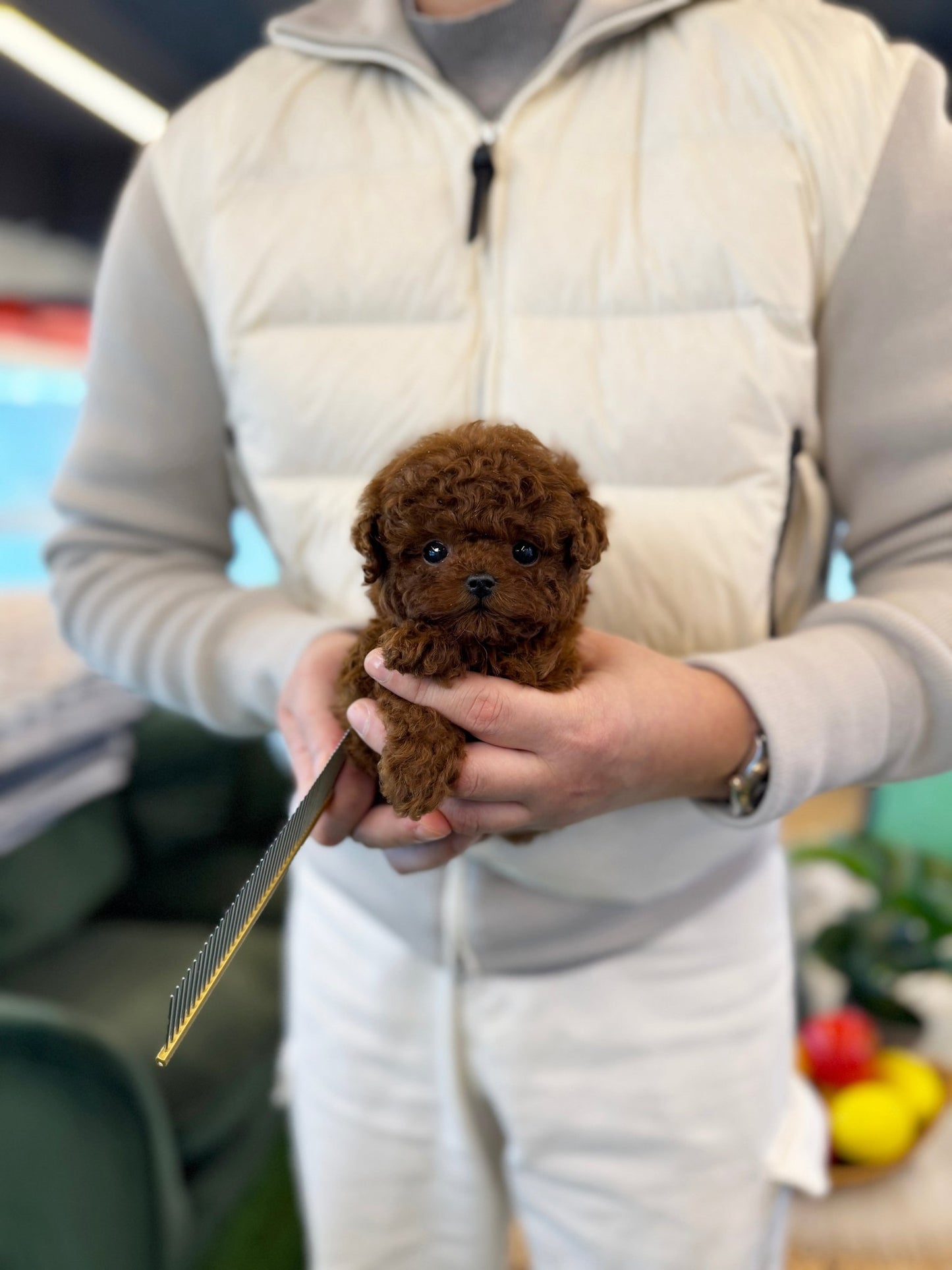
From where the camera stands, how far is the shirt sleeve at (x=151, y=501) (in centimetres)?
62

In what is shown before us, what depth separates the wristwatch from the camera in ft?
1.52

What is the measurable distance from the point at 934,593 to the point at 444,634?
0.99 feet

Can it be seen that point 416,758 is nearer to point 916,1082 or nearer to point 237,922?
point 237,922

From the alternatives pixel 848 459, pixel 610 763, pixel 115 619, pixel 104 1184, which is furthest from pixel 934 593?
pixel 104 1184

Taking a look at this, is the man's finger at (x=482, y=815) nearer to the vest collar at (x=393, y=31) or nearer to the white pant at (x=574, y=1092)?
the white pant at (x=574, y=1092)

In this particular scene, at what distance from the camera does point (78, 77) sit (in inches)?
45.3

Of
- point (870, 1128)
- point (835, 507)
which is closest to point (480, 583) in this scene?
point (835, 507)

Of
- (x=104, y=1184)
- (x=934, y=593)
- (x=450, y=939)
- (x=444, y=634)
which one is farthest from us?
(x=104, y=1184)

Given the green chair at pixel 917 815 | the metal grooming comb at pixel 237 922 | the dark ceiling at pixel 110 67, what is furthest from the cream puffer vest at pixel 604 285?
the green chair at pixel 917 815

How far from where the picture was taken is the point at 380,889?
0.60 m

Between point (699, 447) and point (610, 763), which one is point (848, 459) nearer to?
point (699, 447)

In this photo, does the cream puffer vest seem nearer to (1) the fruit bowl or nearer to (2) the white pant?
(2) the white pant

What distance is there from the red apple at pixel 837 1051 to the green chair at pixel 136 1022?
2.56ft

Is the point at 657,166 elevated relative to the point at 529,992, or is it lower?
elevated
